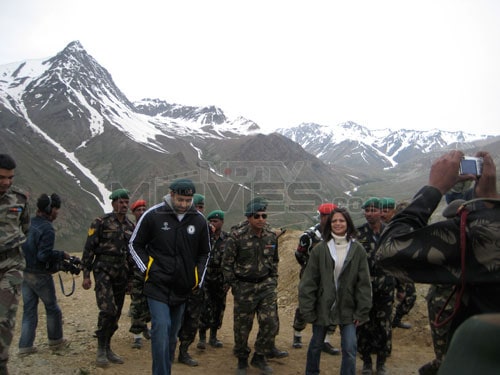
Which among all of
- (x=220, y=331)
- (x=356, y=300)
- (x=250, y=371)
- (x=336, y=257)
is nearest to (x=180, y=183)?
(x=336, y=257)

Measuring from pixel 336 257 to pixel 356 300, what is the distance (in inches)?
21.8

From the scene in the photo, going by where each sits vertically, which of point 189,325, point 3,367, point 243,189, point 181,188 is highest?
point 243,189

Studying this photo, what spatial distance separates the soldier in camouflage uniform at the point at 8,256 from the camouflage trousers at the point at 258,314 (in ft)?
9.45

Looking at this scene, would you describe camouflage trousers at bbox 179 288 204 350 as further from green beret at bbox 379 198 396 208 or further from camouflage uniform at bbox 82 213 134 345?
green beret at bbox 379 198 396 208

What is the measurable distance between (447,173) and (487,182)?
0.65ft

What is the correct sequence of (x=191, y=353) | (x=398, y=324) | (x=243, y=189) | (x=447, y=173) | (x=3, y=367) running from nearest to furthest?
(x=447, y=173)
(x=3, y=367)
(x=191, y=353)
(x=398, y=324)
(x=243, y=189)

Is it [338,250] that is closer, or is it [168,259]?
[168,259]

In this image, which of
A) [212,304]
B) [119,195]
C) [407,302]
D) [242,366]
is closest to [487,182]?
[242,366]

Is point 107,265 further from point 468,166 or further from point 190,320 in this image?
point 468,166

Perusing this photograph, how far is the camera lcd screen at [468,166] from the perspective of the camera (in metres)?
1.82

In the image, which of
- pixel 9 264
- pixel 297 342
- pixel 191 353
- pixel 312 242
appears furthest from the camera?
pixel 297 342

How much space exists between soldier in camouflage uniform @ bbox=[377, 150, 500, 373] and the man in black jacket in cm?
311

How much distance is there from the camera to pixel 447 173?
5.90 ft

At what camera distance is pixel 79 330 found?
7.82 m
